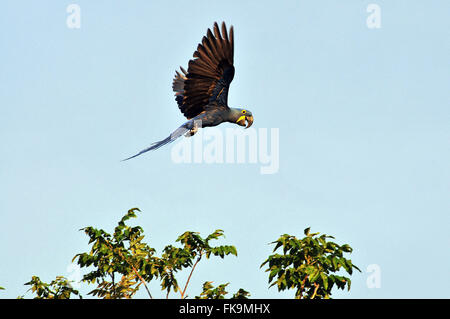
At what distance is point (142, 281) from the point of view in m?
11.7

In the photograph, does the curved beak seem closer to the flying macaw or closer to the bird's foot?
the flying macaw

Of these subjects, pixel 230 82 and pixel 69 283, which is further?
pixel 230 82

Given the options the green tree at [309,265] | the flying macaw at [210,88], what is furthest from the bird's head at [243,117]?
the green tree at [309,265]

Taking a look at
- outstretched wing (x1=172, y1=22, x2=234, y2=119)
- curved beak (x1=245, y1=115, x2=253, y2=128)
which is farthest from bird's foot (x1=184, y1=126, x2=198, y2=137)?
curved beak (x1=245, y1=115, x2=253, y2=128)

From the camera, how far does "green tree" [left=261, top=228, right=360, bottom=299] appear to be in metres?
10.3

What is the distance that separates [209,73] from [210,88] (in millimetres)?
444

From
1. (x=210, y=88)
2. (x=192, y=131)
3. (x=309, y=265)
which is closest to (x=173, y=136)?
(x=192, y=131)

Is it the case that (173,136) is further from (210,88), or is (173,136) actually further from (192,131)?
(210,88)

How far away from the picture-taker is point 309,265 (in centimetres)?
1045
